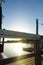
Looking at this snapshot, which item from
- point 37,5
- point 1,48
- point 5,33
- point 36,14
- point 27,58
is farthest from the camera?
point 36,14

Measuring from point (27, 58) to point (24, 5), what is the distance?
5.68 m

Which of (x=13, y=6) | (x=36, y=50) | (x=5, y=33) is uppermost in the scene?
(x=13, y=6)

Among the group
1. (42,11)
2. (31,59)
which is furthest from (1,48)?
(42,11)

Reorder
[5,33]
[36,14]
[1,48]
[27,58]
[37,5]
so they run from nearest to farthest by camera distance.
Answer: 1. [5,33]
2. [27,58]
3. [1,48]
4. [37,5]
5. [36,14]

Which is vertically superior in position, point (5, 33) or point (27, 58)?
point (5, 33)

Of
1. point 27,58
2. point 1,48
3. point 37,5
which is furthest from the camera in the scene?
point 37,5

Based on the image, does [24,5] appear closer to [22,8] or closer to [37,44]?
[22,8]

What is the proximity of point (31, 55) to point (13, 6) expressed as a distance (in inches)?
223

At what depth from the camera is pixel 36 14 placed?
7605 mm

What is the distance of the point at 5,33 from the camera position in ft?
2.17

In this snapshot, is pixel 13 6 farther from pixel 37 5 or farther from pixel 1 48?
pixel 1 48

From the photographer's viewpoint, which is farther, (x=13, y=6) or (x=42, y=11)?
(x=42, y=11)

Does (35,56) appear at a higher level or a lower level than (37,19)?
lower

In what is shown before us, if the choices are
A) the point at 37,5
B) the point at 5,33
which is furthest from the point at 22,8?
the point at 5,33
